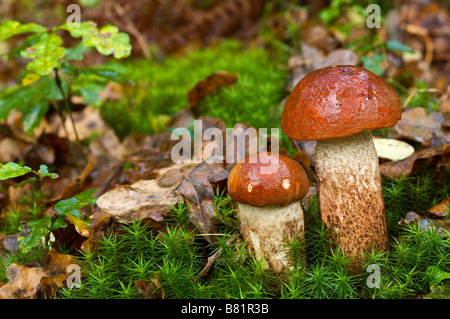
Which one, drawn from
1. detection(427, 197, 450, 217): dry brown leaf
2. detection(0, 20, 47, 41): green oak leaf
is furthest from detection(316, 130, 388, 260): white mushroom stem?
A: detection(0, 20, 47, 41): green oak leaf

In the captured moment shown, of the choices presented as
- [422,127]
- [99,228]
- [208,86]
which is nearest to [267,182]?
[99,228]

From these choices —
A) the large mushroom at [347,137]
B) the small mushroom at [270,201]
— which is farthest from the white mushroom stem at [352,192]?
the small mushroom at [270,201]

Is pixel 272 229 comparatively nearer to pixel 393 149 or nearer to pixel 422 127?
pixel 393 149

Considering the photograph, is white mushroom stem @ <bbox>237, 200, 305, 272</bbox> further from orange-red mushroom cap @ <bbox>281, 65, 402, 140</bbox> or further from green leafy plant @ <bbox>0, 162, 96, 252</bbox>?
green leafy plant @ <bbox>0, 162, 96, 252</bbox>

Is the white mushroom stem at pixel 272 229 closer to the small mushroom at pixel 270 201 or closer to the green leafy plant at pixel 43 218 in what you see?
the small mushroom at pixel 270 201
